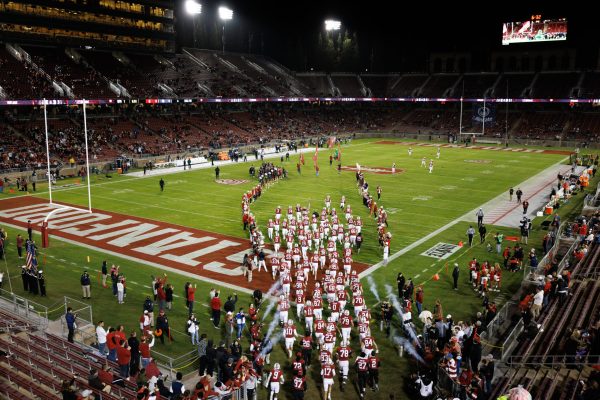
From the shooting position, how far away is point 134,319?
1672 centimetres

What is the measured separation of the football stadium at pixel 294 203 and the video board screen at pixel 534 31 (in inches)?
11.2

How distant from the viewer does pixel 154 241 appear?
25078 millimetres

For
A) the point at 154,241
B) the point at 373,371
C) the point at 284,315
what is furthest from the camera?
the point at 154,241

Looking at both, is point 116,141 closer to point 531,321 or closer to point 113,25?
point 113,25

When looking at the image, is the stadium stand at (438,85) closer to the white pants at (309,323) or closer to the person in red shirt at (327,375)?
the white pants at (309,323)

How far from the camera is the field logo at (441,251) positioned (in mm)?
23188

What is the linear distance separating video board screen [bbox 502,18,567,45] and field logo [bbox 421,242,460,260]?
65252mm

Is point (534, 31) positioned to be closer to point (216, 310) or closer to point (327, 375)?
point (216, 310)

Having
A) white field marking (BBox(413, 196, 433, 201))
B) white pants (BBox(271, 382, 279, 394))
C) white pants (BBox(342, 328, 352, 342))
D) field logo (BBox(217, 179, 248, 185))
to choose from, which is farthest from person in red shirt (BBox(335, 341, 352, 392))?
field logo (BBox(217, 179, 248, 185))

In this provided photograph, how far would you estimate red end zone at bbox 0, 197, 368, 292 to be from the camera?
829 inches

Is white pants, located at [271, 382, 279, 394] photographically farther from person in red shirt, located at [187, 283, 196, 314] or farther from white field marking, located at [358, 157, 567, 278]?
white field marking, located at [358, 157, 567, 278]

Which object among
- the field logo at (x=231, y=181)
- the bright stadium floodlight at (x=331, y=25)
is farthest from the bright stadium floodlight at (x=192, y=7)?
the field logo at (x=231, y=181)

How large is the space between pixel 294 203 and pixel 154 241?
10.4m

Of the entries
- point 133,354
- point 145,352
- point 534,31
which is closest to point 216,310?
point 145,352
